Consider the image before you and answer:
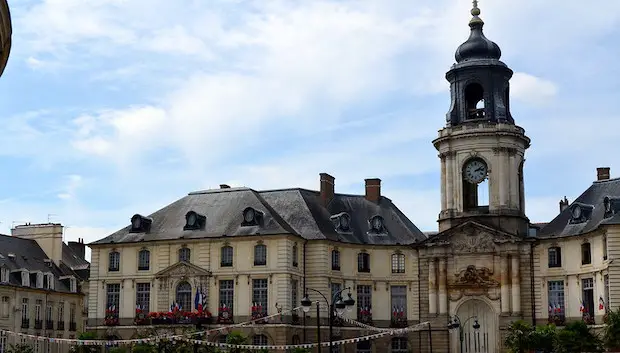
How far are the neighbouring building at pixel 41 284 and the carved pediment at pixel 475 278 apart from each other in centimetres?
2604

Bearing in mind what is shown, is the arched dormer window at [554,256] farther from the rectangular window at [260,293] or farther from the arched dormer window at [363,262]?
the rectangular window at [260,293]

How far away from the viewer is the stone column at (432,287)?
5781 cm

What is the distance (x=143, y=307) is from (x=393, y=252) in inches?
591

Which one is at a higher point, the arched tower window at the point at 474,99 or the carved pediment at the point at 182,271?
the arched tower window at the point at 474,99

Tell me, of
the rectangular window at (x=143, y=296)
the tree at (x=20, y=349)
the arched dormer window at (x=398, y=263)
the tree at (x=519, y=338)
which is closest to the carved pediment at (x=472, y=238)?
the arched dormer window at (x=398, y=263)

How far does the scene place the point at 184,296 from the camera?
58.5 meters

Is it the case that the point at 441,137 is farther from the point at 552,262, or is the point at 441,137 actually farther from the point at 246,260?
the point at 246,260

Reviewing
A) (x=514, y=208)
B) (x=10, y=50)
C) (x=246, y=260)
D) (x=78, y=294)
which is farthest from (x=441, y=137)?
(x=10, y=50)

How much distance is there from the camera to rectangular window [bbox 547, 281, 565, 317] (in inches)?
2183

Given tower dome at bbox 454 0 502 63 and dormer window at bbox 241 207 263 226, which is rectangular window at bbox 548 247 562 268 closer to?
tower dome at bbox 454 0 502 63

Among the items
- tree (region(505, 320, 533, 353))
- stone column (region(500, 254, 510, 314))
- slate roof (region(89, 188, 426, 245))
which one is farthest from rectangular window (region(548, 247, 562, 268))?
slate roof (region(89, 188, 426, 245))

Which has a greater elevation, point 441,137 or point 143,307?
point 441,137

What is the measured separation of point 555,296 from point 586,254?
2.91 m

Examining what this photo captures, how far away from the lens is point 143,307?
59.1m
